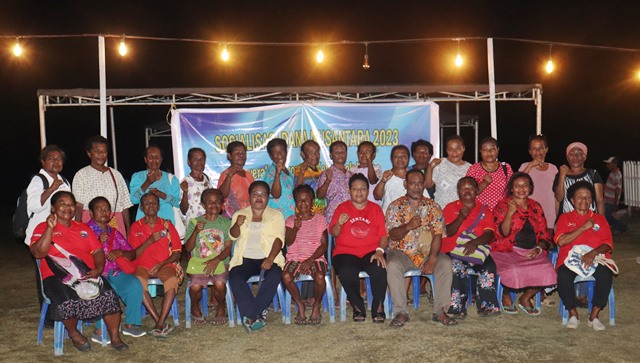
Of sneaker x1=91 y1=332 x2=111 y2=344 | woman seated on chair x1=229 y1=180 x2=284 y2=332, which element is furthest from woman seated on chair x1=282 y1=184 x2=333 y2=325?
sneaker x1=91 y1=332 x2=111 y2=344

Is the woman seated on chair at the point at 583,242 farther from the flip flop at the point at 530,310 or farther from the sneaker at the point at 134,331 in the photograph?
the sneaker at the point at 134,331

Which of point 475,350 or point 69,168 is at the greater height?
point 69,168

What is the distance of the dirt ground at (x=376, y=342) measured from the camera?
4.36 meters

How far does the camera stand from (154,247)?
17.7ft

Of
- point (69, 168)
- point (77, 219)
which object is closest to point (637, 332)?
point (77, 219)

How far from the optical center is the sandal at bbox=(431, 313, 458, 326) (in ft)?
16.9

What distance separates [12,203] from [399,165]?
21.9 metres

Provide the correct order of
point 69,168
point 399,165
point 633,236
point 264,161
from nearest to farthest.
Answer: point 399,165, point 264,161, point 633,236, point 69,168

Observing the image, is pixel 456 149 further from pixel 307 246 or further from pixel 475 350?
pixel 475 350

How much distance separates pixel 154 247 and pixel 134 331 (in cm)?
78

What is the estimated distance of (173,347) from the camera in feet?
15.5

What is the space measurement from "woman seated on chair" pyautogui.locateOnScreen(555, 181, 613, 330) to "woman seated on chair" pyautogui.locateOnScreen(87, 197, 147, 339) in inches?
148

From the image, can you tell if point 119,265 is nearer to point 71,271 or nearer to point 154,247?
point 154,247

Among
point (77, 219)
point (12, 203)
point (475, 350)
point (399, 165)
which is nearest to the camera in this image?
point (475, 350)
